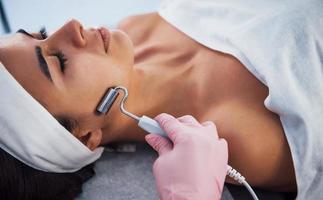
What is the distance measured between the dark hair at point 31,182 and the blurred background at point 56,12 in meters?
1.07

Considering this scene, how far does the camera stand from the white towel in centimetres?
92

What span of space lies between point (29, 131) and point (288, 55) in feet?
2.30

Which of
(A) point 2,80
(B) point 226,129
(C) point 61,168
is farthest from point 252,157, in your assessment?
(A) point 2,80

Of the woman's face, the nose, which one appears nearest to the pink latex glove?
the woman's face

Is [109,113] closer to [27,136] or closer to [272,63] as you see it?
[27,136]

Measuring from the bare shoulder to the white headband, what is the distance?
1.94 ft

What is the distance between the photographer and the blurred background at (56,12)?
1.99 metres

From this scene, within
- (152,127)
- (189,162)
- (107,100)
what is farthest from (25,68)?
(189,162)

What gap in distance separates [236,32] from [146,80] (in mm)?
314

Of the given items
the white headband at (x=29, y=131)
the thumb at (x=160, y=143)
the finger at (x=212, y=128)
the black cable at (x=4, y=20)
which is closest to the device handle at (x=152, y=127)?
the thumb at (x=160, y=143)

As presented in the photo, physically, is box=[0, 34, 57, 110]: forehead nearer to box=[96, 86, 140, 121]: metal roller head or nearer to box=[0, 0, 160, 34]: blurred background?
box=[96, 86, 140, 121]: metal roller head

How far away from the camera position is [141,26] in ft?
4.84

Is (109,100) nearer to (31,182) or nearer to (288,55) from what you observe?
(31,182)

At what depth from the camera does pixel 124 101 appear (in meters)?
1.08
